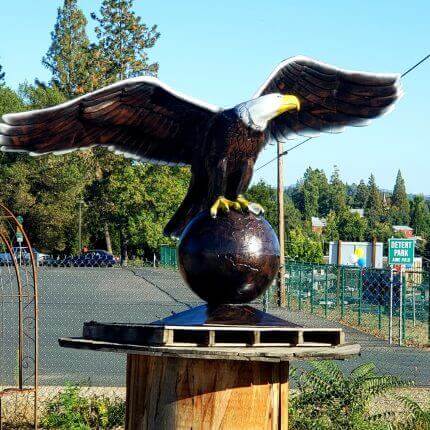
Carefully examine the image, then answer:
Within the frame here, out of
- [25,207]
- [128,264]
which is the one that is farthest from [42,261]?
[128,264]

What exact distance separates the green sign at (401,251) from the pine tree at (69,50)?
1832 inches

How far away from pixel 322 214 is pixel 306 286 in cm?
9026

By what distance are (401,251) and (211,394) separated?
16.0 m

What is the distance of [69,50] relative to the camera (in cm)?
6612

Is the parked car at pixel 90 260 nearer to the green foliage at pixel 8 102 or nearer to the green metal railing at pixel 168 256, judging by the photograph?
the green metal railing at pixel 168 256

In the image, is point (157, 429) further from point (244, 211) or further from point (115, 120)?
point (115, 120)

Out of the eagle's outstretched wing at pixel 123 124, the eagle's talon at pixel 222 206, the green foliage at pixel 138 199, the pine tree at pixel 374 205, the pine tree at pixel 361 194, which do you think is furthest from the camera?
the pine tree at pixel 361 194

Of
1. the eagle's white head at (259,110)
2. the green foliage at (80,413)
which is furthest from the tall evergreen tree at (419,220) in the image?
the eagle's white head at (259,110)

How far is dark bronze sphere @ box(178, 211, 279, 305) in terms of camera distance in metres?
Answer: 5.04

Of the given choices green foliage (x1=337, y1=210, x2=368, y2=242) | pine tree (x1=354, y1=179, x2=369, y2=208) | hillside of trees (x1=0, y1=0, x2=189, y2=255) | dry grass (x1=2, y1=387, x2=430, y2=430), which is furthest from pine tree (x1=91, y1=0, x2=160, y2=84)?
pine tree (x1=354, y1=179, x2=369, y2=208)

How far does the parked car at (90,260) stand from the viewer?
5322cm

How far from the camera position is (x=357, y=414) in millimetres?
8242

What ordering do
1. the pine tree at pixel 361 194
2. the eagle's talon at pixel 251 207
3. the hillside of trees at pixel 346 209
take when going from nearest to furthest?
the eagle's talon at pixel 251 207 → the hillside of trees at pixel 346 209 → the pine tree at pixel 361 194

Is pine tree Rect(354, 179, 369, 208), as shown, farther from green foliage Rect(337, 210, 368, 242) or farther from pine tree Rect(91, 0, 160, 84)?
pine tree Rect(91, 0, 160, 84)
